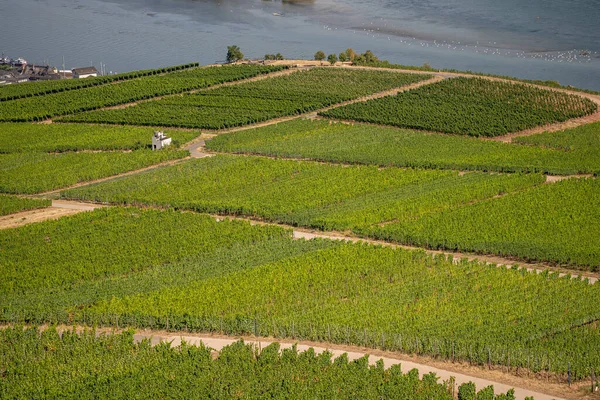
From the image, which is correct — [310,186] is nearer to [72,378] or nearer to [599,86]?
[72,378]

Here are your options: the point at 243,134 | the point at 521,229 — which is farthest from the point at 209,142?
the point at 521,229

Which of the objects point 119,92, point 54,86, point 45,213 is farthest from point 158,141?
point 54,86

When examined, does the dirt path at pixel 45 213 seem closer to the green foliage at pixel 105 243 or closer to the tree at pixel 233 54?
the green foliage at pixel 105 243

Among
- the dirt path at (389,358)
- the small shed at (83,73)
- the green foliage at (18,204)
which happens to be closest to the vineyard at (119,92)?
the small shed at (83,73)

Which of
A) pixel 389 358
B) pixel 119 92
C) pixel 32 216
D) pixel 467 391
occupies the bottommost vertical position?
pixel 32 216

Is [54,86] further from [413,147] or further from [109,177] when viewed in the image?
[413,147]

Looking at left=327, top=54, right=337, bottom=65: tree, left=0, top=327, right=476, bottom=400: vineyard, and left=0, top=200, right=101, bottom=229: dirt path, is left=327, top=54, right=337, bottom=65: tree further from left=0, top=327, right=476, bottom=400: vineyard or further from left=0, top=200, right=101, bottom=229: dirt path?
left=0, top=327, right=476, bottom=400: vineyard

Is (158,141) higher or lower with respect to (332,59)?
lower
